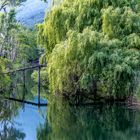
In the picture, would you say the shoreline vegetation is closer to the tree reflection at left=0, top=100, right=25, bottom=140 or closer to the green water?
the green water

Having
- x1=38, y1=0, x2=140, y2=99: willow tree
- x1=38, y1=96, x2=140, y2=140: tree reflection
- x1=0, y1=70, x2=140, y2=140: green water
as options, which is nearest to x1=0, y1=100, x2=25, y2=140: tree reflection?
x1=0, y1=70, x2=140, y2=140: green water

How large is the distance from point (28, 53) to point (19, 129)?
35721 mm

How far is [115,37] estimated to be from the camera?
22562 mm

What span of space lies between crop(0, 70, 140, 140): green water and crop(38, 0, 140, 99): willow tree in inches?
44.5

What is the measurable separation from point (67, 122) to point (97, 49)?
513cm

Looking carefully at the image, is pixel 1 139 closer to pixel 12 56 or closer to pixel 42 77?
pixel 42 77

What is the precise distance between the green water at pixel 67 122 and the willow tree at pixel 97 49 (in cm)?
113

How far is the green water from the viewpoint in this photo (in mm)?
15305

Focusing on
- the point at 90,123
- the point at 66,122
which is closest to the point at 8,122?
A: the point at 66,122

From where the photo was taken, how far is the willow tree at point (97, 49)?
69.8ft

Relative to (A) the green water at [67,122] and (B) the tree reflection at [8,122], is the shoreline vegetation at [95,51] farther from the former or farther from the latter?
(B) the tree reflection at [8,122]

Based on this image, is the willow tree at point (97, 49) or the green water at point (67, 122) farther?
the willow tree at point (97, 49)

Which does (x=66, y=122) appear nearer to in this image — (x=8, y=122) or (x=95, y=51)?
(x=8, y=122)

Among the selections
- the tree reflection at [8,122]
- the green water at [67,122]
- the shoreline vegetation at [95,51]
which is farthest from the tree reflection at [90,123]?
the shoreline vegetation at [95,51]
